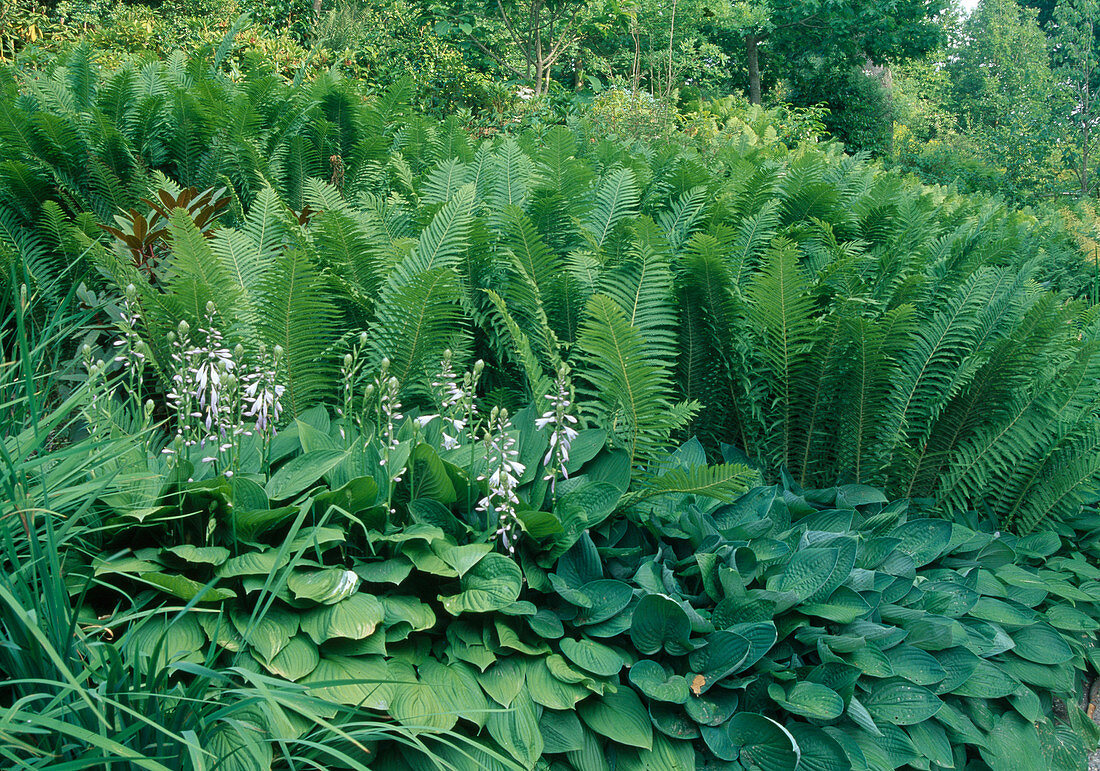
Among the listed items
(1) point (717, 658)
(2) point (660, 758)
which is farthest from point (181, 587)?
(1) point (717, 658)

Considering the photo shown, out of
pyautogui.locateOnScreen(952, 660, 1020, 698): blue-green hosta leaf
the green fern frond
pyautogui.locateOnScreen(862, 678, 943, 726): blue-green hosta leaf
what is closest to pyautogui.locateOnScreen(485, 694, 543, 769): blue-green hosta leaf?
the green fern frond

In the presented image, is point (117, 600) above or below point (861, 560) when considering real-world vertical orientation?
above

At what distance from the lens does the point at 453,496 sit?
82.2 inches

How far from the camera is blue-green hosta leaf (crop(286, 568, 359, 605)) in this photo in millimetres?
1741

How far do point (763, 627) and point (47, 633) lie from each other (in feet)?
5.31

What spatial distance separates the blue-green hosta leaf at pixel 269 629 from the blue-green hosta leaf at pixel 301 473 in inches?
11.6

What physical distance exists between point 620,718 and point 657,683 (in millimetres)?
129

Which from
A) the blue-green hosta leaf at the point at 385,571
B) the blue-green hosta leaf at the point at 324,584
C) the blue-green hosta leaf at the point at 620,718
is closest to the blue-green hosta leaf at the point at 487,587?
the blue-green hosta leaf at the point at 385,571

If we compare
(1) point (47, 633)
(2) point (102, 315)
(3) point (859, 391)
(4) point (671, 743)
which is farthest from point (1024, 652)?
(2) point (102, 315)

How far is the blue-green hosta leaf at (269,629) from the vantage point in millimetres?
1679

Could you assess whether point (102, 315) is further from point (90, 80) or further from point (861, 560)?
point (861, 560)

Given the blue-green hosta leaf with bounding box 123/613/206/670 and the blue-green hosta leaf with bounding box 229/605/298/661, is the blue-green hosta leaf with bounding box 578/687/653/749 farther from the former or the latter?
the blue-green hosta leaf with bounding box 123/613/206/670

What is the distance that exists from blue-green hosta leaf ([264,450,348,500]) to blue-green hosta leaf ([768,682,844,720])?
50.5 inches

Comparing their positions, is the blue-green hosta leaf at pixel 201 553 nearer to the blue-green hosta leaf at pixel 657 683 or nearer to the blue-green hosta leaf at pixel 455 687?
the blue-green hosta leaf at pixel 455 687
